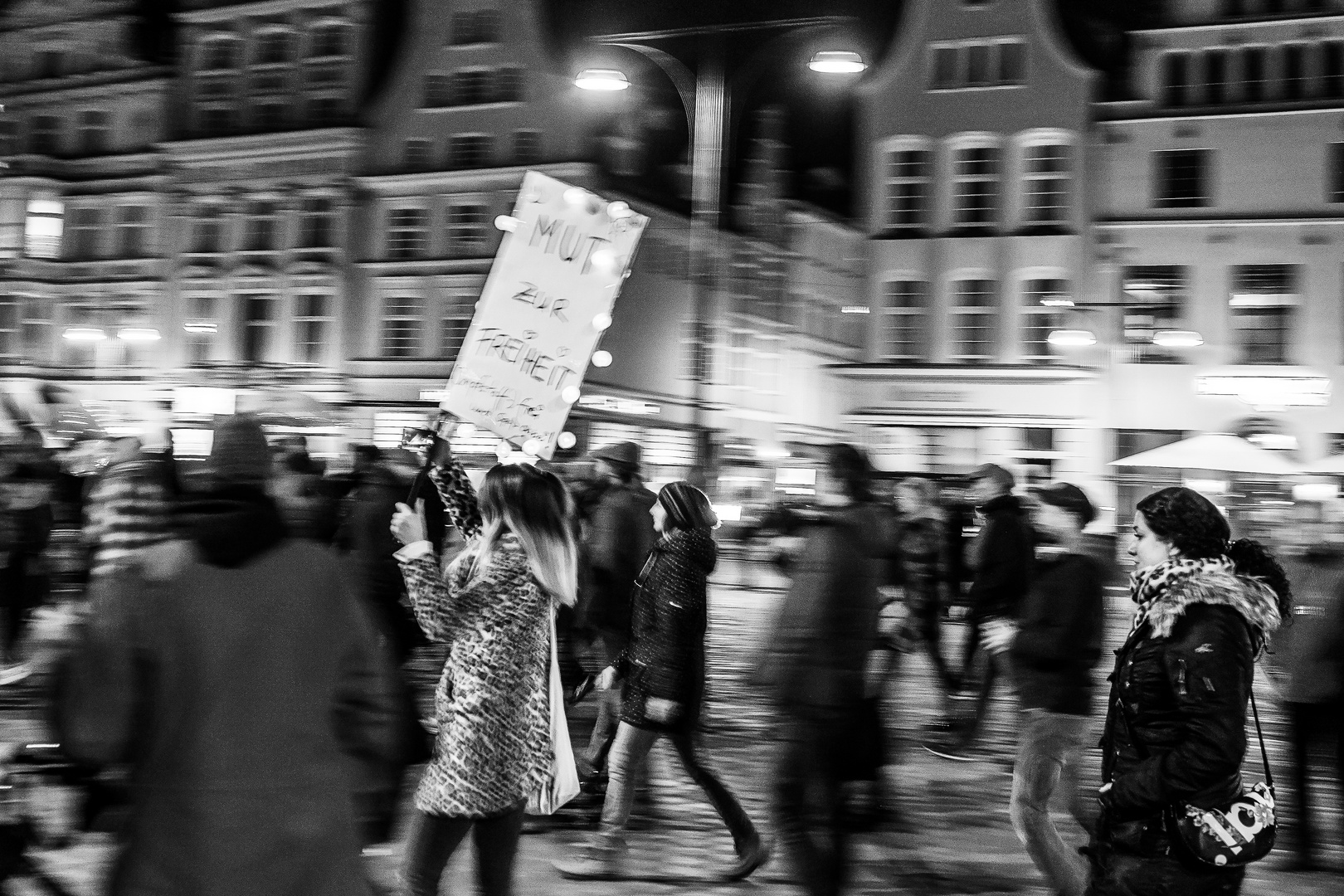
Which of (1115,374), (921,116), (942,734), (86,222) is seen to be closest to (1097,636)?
(942,734)

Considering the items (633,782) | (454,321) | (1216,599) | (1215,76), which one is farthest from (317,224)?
(1216,599)

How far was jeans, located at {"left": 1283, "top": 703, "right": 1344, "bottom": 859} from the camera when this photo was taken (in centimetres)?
791

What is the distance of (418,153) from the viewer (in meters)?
44.8

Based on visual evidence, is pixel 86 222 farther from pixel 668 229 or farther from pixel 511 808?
pixel 511 808

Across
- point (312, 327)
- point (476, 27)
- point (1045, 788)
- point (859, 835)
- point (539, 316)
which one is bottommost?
point (859, 835)

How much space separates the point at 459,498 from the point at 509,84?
39.1 m

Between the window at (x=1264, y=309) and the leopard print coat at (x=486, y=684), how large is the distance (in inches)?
1264

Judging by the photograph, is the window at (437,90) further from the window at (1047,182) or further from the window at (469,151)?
the window at (1047,182)

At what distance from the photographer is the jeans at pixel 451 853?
507cm

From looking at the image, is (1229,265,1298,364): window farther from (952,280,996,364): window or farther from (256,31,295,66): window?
(256,31,295,66): window

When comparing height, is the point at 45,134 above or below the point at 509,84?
above

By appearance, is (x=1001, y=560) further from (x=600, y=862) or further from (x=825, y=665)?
(x=825, y=665)

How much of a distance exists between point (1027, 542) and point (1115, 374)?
26.5 m

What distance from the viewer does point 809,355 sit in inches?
1924
